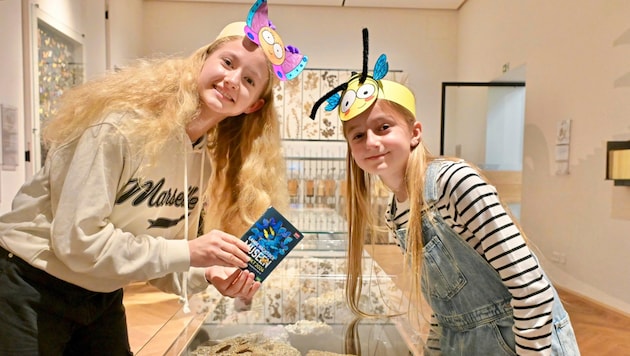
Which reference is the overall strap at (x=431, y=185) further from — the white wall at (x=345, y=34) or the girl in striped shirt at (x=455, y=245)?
the white wall at (x=345, y=34)

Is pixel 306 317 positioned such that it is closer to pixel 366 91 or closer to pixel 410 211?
pixel 410 211

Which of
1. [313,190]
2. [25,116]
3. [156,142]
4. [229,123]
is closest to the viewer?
[156,142]

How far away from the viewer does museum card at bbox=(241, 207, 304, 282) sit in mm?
1256

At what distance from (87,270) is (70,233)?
98 millimetres

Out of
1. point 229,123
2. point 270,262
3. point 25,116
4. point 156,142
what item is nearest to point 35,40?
point 25,116

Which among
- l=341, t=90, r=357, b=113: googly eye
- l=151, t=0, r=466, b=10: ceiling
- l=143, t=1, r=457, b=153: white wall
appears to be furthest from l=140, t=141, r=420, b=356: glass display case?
l=151, t=0, r=466, b=10: ceiling

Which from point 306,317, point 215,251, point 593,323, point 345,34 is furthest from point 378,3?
point 215,251

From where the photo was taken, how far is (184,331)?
1.70 metres

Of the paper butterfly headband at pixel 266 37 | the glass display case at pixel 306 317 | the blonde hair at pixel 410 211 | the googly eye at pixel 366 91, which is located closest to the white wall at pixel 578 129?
the glass display case at pixel 306 317

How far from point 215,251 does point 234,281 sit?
0.22 m

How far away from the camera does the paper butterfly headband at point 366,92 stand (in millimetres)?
1377

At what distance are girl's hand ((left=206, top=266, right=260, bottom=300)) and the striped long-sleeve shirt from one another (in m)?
0.59

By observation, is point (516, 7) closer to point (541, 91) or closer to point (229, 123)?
point (541, 91)

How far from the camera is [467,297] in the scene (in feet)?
4.31
